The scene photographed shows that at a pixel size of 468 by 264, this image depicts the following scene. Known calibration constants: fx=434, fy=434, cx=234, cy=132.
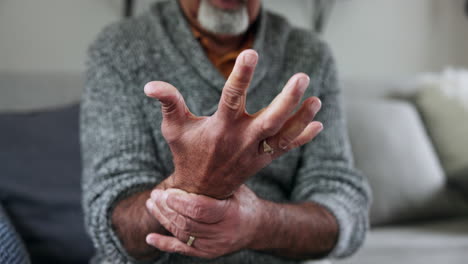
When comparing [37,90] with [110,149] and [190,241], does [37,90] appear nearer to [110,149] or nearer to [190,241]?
[110,149]

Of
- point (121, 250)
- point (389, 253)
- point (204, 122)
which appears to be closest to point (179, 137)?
point (204, 122)

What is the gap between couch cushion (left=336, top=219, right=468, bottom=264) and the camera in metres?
1.24

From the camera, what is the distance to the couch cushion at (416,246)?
1.24 m

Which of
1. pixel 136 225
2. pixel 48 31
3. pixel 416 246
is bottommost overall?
pixel 416 246

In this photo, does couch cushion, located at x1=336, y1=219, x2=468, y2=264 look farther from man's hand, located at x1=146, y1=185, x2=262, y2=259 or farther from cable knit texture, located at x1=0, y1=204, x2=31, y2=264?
cable knit texture, located at x1=0, y1=204, x2=31, y2=264

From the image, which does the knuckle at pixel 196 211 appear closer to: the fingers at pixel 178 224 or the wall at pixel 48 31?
the fingers at pixel 178 224

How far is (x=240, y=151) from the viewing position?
56 cm

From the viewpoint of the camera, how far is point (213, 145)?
22.0 inches

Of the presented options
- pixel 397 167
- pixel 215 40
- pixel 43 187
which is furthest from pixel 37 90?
pixel 397 167

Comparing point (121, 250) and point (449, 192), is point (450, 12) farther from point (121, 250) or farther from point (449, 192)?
point (121, 250)

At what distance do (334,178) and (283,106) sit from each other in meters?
0.44

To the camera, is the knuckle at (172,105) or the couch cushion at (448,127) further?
the couch cushion at (448,127)

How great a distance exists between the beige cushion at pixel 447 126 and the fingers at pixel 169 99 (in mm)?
1255

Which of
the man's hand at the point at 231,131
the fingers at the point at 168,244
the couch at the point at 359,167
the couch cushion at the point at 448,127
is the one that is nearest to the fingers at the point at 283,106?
the man's hand at the point at 231,131
